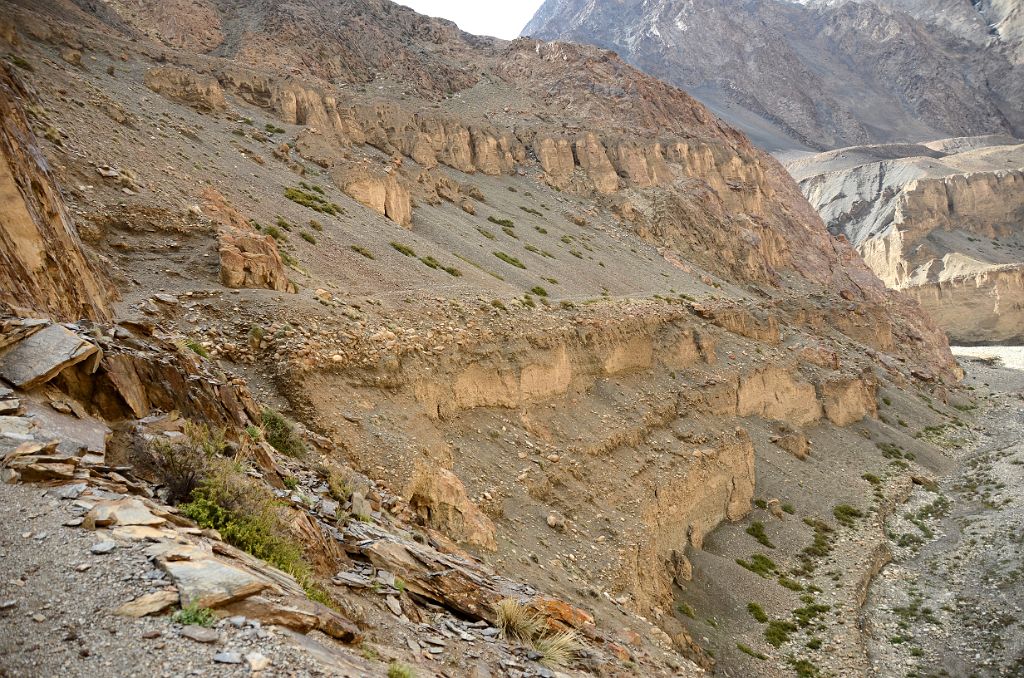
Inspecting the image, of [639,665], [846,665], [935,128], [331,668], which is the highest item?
[935,128]

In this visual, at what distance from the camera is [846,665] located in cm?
2194

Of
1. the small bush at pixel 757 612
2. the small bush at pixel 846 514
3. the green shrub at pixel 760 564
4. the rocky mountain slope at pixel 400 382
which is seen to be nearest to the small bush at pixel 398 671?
the rocky mountain slope at pixel 400 382

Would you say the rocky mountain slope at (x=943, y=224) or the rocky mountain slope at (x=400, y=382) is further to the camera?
the rocky mountain slope at (x=943, y=224)

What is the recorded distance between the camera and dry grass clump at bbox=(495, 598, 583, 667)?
9.88 metres

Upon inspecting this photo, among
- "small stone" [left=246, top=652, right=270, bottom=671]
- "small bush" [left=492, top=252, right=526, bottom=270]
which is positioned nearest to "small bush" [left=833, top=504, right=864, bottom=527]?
"small bush" [left=492, top=252, right=526, bottom=270]

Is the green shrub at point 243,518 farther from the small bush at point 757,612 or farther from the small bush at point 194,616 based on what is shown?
the small bush at point 757,612

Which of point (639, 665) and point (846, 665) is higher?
point (639, 665)

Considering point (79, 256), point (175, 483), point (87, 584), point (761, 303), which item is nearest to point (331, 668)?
point (87, 584)

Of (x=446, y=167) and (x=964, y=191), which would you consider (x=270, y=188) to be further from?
(x=964, y=191)

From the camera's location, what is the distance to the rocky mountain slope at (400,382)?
792 cm

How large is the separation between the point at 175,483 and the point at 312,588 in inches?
85.4

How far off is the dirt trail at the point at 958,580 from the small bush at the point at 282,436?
20456mm

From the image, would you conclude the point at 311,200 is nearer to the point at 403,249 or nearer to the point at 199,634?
the point at 403,249

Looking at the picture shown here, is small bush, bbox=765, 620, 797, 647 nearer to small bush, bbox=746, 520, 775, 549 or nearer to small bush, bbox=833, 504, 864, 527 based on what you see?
small bush, bbox=746, 520, 775, 549
